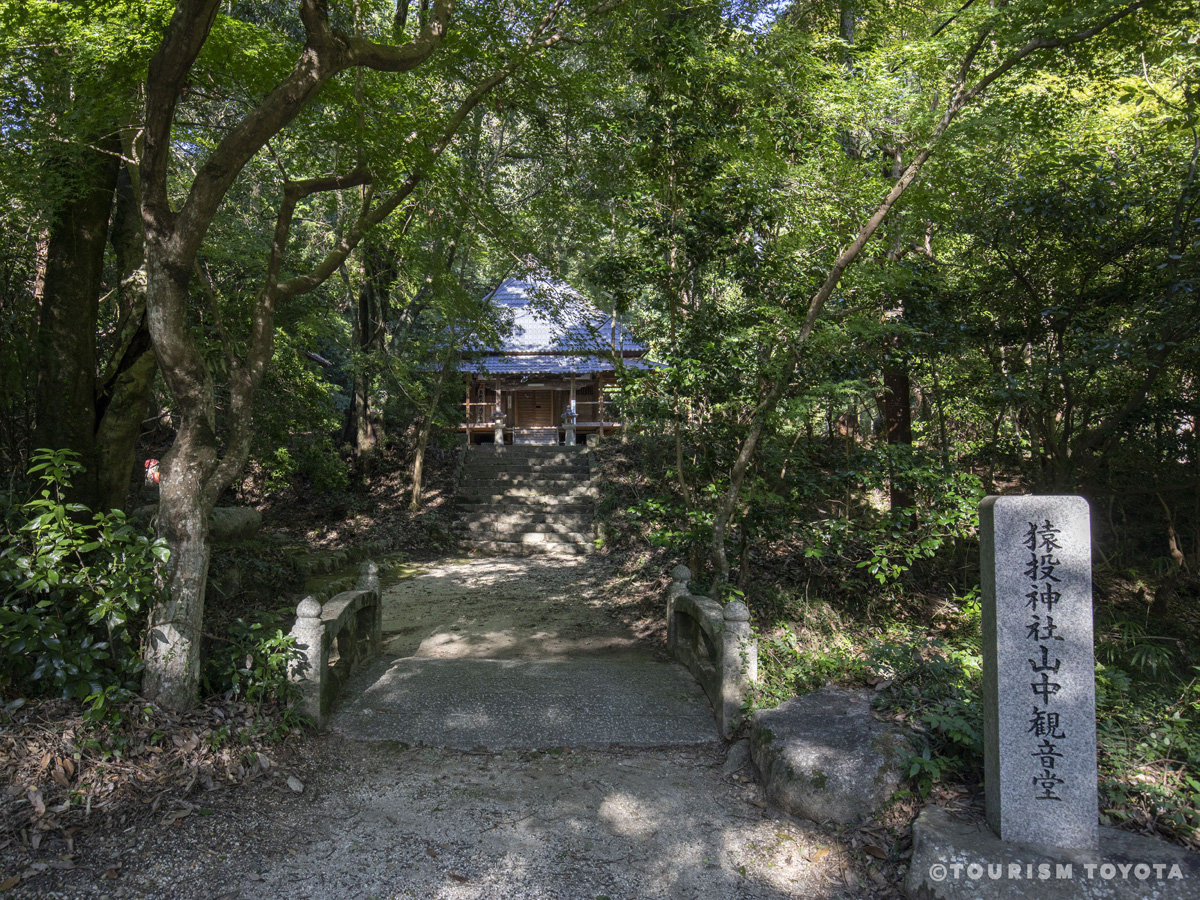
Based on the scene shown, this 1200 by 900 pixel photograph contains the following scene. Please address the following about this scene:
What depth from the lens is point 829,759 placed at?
3.63 m

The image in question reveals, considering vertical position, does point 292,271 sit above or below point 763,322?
above

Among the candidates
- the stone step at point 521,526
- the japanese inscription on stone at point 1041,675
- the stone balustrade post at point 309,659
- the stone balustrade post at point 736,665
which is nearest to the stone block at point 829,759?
the stone balustrade post at point 736,665

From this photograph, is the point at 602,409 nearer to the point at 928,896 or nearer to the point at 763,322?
the point at 763,322

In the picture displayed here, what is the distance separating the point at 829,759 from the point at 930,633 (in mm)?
3876

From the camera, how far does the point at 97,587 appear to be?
3695mm

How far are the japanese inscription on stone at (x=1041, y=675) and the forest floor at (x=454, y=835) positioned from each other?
25.6 inches

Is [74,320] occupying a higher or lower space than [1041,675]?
higher

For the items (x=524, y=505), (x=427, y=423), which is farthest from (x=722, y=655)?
(x=427, y=423)

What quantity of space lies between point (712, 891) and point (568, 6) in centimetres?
719

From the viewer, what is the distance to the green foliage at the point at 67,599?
3.49 m

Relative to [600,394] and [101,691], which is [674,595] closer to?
[101,691]

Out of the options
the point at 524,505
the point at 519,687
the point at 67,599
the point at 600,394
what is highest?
the point at 600,394

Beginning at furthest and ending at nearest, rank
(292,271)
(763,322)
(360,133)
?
(292,271), (763,322), (360,133)

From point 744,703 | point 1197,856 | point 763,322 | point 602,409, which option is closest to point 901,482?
point 763,322
